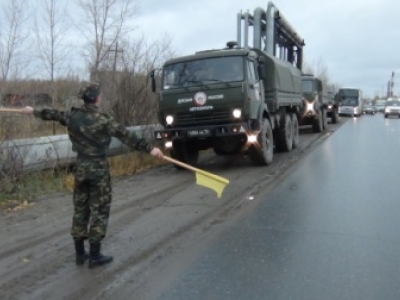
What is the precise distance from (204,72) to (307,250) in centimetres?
684

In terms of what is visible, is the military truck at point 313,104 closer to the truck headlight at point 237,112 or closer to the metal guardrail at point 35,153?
the truck headlight at point 237,112

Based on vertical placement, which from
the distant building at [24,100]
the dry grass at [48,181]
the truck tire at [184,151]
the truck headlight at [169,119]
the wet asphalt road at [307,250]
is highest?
the distant building at [24,100]

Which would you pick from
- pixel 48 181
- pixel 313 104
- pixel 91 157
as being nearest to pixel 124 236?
pixel 91 157

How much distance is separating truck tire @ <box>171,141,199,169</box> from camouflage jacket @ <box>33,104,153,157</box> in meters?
7.31

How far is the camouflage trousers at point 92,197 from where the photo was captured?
15.9 ft

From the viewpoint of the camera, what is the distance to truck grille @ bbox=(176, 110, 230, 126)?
11203mm

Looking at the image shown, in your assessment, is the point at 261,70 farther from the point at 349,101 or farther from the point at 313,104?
the point at 349,101

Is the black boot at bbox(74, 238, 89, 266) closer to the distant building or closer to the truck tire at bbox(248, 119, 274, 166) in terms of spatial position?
the distant building

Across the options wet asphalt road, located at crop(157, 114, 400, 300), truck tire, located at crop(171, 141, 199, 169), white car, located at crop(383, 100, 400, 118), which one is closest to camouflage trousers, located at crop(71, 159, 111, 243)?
wet asphalt road, located at crop(157, 114, 400, 300)

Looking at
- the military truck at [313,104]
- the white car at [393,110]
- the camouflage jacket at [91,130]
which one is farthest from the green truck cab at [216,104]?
the white car at [393,110]

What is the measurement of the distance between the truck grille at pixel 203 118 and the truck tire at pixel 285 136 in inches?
157

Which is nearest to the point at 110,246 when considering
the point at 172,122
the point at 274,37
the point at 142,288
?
the point at 142,288

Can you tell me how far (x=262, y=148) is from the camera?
1192cm

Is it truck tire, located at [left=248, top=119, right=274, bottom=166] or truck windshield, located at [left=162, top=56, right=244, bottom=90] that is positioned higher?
truck windshield, located at [left=162, top=56, right=244, bottom=90]
